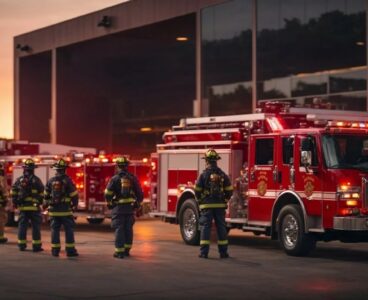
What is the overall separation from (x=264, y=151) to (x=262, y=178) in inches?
19.3

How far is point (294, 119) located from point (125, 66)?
2926cm

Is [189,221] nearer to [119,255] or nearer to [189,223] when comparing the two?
[189,223]

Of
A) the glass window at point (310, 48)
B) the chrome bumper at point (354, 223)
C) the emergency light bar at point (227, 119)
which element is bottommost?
the chrome bumper at point (354, 223)

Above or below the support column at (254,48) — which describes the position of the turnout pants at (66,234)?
below

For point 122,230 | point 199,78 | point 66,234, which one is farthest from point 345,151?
point 199,78

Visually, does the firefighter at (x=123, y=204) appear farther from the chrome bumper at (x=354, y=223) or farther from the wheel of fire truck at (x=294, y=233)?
the chrome bumper at (x=354, y=223)

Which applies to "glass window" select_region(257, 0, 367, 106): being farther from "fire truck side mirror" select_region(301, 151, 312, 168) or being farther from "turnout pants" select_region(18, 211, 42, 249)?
"turnout pants" select_region(18, 211, 42, 249)

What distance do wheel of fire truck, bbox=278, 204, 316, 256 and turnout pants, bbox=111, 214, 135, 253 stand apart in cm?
257

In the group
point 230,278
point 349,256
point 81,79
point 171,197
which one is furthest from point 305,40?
point 81,79

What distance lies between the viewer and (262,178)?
16.0 metres

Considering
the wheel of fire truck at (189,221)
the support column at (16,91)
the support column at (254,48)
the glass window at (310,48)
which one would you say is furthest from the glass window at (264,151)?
the support column at (16,91)

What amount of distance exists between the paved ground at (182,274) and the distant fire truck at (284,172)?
1.77 feet

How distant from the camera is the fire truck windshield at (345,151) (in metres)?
14.5

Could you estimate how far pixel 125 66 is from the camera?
147 feet
